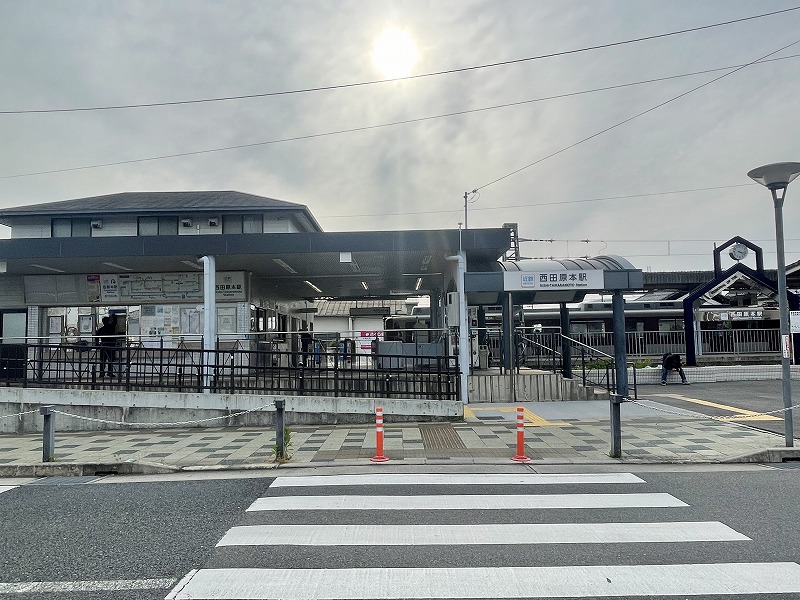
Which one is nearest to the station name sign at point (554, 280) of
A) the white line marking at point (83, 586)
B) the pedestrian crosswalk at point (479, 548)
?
the pedestrian crosswalk at point (479, 548)

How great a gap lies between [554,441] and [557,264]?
642cm

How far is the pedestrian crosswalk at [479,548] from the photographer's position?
4.28 metres

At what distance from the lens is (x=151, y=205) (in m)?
21.7

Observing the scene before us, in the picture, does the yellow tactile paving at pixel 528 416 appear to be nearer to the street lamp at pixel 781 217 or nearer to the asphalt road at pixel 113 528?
the street lamp at pixel 781 217

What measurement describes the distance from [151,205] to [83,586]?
64.2ft

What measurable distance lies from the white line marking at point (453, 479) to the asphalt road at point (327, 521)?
0.16 metres

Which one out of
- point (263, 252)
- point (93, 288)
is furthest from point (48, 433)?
point (93, 288)

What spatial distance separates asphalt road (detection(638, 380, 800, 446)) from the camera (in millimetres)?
12242

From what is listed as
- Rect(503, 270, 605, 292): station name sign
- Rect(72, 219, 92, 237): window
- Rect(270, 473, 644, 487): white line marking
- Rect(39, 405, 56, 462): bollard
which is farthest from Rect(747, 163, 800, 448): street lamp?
Rect(72, 219, 92, 237): window

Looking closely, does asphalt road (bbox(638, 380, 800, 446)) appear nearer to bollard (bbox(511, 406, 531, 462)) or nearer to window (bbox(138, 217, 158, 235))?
bollard (bbox(511, 406, 531, 462))

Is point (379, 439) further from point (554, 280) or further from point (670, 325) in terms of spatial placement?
point (670, 325)

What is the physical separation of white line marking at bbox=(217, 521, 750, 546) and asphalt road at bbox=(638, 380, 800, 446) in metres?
5.57

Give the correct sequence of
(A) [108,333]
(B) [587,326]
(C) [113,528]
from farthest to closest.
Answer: (B) [587,326] < (A) [108,333] < (C) [113,528]

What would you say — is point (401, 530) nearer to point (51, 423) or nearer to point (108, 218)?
point (51, 423)
